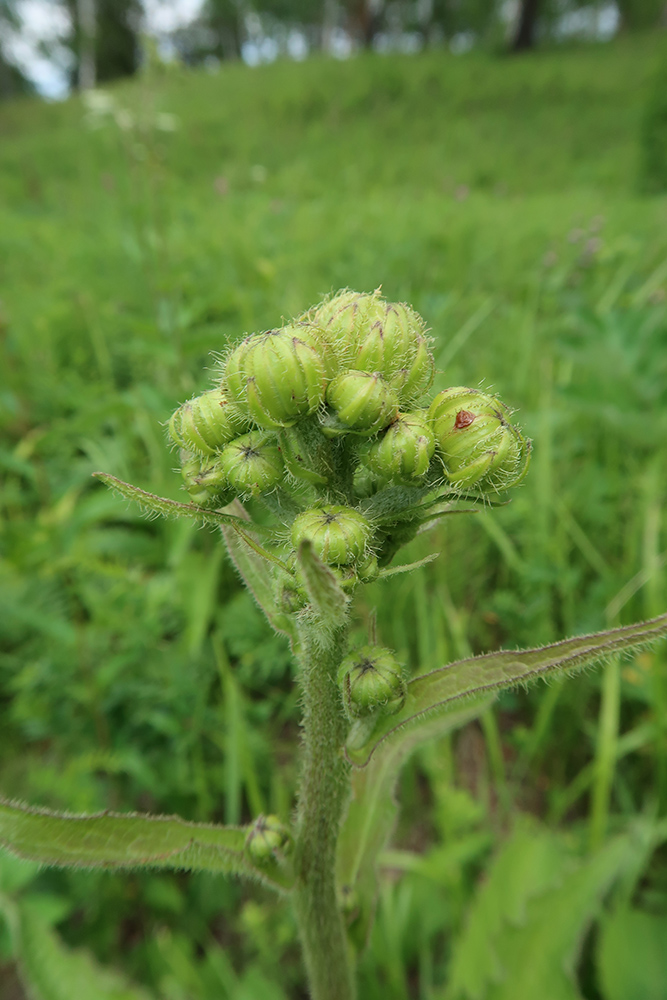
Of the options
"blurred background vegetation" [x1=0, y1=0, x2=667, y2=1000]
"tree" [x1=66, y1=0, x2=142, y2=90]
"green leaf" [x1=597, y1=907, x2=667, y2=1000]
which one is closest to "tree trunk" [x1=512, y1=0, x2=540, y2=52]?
"tree" [x1=66, y1=0, x2=142, y2=90]

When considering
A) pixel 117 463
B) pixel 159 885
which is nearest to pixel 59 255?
pixel 117 463

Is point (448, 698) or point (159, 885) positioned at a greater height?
point (448, 698)

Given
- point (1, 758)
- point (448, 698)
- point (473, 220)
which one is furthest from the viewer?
point (473, 220)

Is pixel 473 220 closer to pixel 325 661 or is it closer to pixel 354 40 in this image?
pixel 325 661

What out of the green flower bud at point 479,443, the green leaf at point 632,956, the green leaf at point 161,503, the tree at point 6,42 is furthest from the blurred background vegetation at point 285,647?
the tree at point 6,42

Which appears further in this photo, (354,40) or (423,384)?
(354,40)

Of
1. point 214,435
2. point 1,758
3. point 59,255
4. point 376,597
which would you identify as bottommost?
point 1,758

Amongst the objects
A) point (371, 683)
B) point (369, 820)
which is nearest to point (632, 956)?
point (369, 820)
